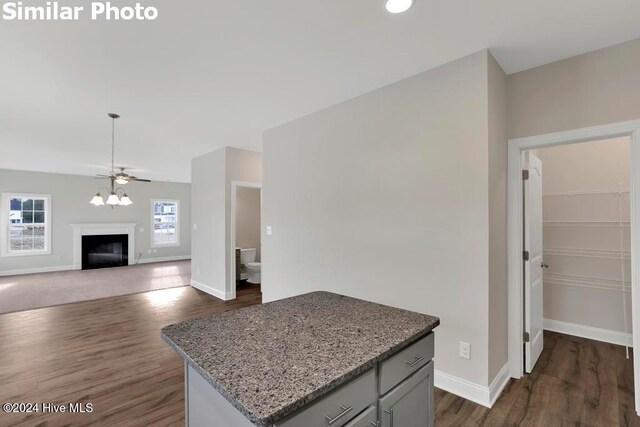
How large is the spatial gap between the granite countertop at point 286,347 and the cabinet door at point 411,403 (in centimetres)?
19

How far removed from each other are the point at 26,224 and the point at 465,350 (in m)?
10.1

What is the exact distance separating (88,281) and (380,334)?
7693 mm

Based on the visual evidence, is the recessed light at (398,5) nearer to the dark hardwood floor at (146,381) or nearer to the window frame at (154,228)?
the dark hardwood floor at (146,381)

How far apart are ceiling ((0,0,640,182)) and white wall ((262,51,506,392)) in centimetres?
26

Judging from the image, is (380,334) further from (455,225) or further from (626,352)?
(626,352)

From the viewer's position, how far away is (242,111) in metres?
3.51

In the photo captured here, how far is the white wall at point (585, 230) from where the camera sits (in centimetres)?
→ 321

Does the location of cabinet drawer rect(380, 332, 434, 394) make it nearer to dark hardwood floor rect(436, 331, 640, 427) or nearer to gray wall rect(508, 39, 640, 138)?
dark hardwood floor rect(436, 331, 640, 427)

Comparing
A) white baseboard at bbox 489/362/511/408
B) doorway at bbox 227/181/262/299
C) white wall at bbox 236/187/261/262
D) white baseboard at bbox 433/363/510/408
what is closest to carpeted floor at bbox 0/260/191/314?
doorway at bbox 227/181/262/299

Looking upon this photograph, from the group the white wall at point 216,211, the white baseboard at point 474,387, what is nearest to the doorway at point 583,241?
the white baseboard at point 474,387

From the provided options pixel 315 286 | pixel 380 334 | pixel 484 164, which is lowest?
pixel 315 286

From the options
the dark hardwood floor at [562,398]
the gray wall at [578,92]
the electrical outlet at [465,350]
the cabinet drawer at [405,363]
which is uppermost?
the gray wall at [578,92]

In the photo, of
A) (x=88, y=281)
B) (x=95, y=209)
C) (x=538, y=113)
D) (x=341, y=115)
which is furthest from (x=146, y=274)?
(x=538, y=113)

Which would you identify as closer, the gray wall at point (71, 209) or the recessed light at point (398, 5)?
the recessed light at point (398, 5)
